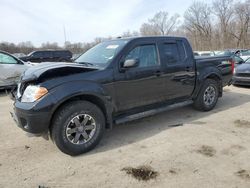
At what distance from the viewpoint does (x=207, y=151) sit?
13.2ft

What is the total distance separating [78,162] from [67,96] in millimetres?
1009

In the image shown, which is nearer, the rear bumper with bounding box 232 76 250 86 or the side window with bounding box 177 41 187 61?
the side window with bounding box 177 41 187 61

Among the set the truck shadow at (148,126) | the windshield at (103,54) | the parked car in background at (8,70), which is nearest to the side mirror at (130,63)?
the windshield at (103,54)

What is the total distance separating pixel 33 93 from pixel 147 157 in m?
1.97

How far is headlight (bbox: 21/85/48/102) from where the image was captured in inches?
145

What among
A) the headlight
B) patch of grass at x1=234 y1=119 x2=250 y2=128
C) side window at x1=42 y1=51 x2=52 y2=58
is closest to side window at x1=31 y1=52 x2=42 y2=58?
side window at x1=42 y1=51 x2=52 y2=58

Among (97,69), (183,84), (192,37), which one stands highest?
(192,37)

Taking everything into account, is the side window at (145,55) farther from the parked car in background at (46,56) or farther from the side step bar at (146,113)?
the parked car in background at (46,56)

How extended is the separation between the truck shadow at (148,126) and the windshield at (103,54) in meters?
1.40

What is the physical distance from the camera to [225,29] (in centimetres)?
5266

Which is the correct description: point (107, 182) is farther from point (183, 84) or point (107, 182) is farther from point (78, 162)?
point (183, 84)

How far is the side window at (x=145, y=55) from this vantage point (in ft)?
15.4

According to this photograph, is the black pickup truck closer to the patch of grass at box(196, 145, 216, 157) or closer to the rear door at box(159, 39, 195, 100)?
the rear door at box(159, 39, 195, 100)

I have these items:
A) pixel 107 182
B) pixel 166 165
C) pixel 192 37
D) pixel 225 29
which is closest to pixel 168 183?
pixel 166 165
